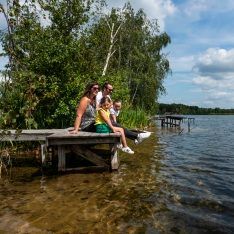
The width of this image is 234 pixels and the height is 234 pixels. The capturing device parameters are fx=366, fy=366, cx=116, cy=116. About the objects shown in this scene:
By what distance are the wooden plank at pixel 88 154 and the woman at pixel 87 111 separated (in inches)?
19.6

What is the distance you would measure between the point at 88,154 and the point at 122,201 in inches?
119

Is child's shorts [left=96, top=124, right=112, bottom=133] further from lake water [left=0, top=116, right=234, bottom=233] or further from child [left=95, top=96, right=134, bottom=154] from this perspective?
lake water [left=0, top=116, right=234, bottom=233]

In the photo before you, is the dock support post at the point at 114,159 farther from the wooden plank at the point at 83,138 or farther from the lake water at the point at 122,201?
the wooden plank at the point at 83,138

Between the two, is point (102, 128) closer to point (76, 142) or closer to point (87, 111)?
point (87, 111)

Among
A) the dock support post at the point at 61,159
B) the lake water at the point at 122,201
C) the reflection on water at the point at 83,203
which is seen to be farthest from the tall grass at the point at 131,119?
the reflection on water at the point at 83,203

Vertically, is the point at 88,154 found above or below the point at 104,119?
below

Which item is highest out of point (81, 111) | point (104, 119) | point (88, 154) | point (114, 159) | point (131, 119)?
point (81, 111)

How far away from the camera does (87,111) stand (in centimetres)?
1055

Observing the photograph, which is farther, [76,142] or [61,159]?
[61,159]

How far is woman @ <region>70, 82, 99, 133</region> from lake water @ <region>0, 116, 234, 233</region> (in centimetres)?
147

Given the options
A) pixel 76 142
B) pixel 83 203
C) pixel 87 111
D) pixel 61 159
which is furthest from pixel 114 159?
pixel 83 203

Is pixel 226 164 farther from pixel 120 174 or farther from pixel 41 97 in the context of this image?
pixel 41 97

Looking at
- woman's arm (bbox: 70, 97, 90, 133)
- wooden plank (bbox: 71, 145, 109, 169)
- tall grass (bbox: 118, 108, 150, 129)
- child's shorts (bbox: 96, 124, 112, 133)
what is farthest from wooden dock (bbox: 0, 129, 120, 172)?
tall grass (bbox: 118, 108, 150, 129)

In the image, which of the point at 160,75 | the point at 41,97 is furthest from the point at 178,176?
the point at 160,75
